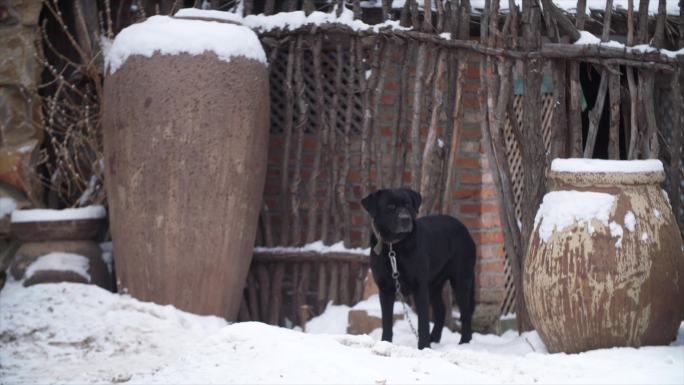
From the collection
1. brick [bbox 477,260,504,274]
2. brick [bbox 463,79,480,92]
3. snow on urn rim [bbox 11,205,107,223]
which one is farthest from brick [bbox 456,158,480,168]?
snow on urn rim [bbox 11,205,107,223]

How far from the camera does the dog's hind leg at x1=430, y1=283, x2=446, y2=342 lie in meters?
5.32

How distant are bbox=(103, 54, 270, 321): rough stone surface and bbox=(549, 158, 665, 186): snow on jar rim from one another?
1806 millimetres

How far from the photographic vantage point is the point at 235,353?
3.79m

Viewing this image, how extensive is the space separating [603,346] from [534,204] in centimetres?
94

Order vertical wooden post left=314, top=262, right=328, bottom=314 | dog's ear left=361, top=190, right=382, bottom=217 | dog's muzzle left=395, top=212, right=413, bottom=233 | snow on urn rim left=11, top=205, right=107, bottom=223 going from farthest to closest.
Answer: vertical wooden post left=314, top=262, right=328, bottom=314
snow on urn rim left=11, top=205, right=107, bottom=223
dog's ear left=361, top=190, right=382, bottom=217
dog's muzzle left=395, top=212, right=413, bottom=233

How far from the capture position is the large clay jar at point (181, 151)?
5.28 m

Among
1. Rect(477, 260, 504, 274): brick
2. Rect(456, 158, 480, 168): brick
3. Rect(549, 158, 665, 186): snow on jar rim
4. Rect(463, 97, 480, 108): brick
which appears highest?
Rect(463, 97, 480, 108): brick

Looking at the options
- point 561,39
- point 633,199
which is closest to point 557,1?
point 561,39

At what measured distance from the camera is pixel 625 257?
14.0ft

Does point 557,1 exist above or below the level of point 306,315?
above

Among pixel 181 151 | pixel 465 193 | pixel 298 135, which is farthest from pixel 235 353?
pixel 465 193

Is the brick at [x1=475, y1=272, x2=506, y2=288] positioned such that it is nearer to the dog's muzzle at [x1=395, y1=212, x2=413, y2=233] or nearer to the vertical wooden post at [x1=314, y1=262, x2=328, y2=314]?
the vertical wooden post at [x1=314, y1=262, x2=328, y2=314]

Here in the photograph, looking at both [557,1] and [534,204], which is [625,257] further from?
[557,1]

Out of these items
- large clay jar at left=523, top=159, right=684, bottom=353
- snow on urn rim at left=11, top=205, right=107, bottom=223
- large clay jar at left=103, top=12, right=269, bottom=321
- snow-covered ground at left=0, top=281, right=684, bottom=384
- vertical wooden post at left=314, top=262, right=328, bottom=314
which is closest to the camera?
snow-covered ground at left=0, top=281, right=684, bottom=384
